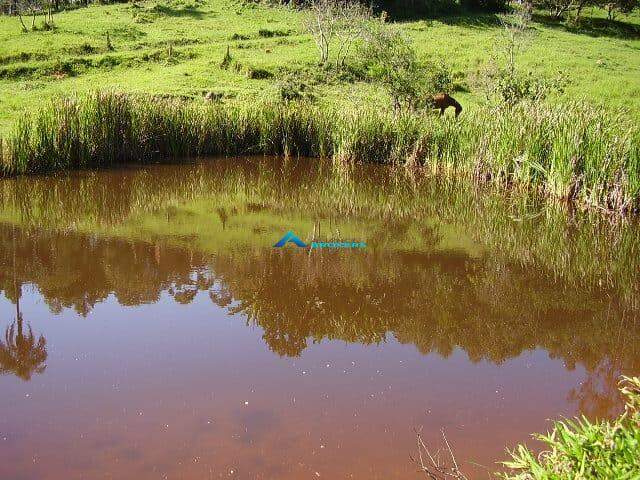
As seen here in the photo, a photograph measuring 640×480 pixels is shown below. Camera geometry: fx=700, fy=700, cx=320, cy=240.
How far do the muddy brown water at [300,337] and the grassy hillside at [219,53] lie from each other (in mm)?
9414

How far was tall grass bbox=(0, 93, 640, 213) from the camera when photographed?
10.5 metres

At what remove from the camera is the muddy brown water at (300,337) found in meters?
4.18

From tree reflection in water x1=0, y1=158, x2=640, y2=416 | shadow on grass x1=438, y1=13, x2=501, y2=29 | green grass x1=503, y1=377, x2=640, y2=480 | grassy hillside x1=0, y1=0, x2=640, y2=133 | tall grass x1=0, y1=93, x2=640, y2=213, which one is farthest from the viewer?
shadow on grass x1=438, y1=13, x2=501, y2=29

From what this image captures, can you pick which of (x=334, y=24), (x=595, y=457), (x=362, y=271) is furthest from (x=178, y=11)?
(x=595, y=457)

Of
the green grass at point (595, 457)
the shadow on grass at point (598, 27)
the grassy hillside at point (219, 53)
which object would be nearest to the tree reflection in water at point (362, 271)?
the green grass at point (595, 457)

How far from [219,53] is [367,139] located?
14.6 metres

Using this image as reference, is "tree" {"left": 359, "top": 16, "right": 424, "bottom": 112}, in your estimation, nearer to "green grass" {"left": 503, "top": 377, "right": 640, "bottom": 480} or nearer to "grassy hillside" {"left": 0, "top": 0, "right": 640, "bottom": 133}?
"grassy hillside" {"left": 0, "top": 0, "right": 640, "bottom": 133}

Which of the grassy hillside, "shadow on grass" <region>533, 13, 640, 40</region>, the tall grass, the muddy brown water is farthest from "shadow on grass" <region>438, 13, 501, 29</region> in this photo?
the muddy brown water

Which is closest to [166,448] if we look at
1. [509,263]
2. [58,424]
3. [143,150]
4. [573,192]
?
[58,424]

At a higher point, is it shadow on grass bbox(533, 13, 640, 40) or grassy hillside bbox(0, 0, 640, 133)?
shadow on grass bbox(533, 13, 640, 40)

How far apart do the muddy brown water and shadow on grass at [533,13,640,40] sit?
3154 centimetres

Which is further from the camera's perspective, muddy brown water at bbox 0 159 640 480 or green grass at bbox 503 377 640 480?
muddy brown water at bbox 0 159 640 480

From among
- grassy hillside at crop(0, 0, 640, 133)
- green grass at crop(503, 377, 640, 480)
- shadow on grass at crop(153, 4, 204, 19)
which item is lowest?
grassy hillside at crop(0, 0, 640, 133)

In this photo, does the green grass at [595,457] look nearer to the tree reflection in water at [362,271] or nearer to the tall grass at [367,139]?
the tree reflection in water at [362,271]
